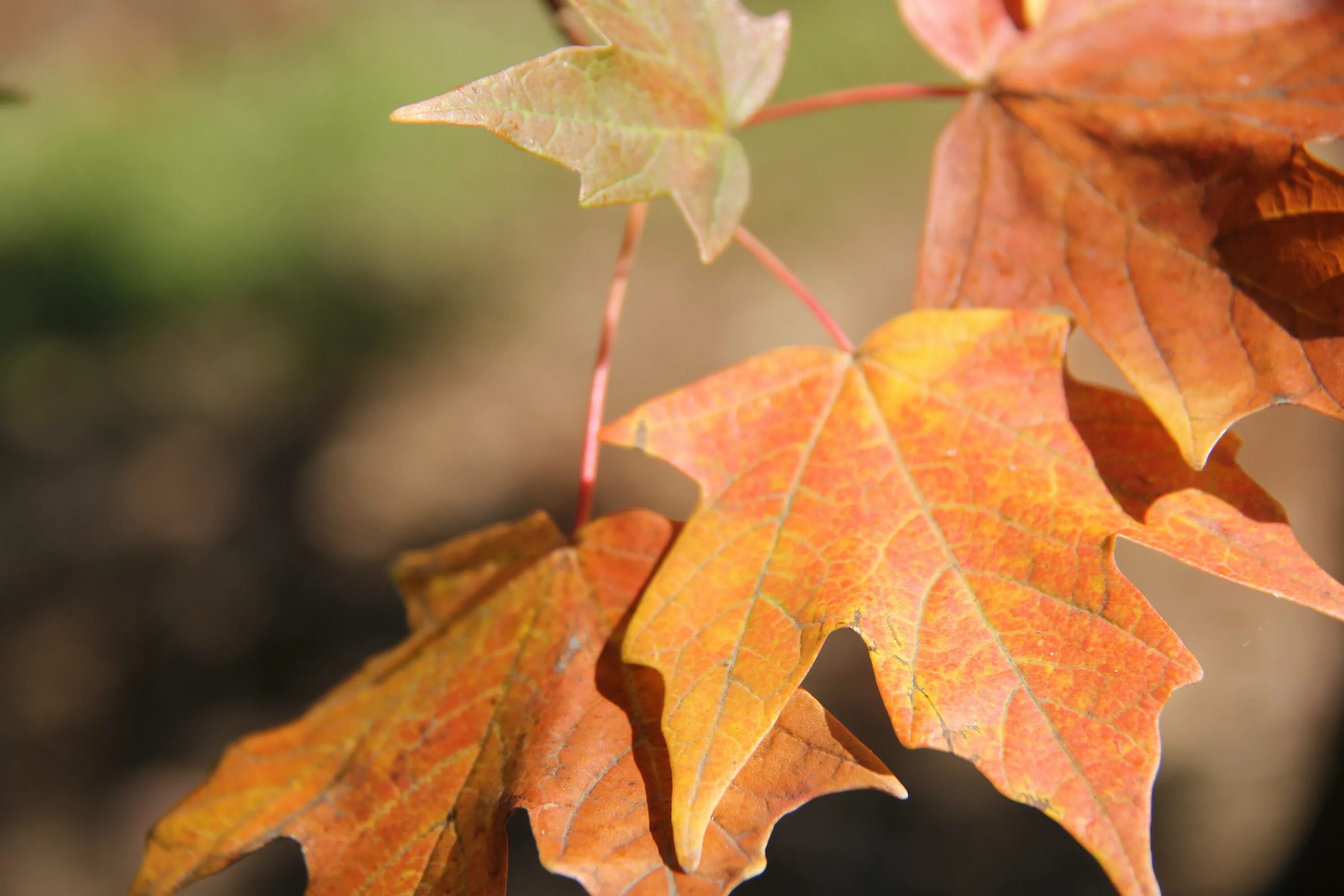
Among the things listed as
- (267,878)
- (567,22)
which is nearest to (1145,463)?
(567,22)

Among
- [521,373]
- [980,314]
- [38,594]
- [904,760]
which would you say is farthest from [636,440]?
[38,594]

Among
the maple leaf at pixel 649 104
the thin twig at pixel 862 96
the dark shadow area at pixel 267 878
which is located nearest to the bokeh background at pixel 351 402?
the dark shadow area at pixel 267 878

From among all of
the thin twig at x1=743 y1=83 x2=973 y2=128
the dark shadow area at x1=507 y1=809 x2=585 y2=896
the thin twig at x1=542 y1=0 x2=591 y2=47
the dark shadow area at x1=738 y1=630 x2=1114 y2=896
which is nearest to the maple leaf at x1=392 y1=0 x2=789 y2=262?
the thin twig at x1=743 y1=83 x2=973 y2=128

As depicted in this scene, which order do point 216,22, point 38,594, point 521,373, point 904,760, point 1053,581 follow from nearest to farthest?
1. point 1053,581
2. point 904,760
3. point 38,594
4. point 521,373
5. point 216,22

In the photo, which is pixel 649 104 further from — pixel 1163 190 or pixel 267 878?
pixel 267 878

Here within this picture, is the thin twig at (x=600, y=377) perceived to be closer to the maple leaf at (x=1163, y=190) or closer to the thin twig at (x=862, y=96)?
the thin twig at (x=862, y=96)

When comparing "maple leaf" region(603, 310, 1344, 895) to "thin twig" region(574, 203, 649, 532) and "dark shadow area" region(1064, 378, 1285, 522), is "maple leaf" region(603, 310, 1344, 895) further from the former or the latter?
"thin twig" region(574, 203, 649, 532)

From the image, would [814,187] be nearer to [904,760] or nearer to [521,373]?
[521,373]
